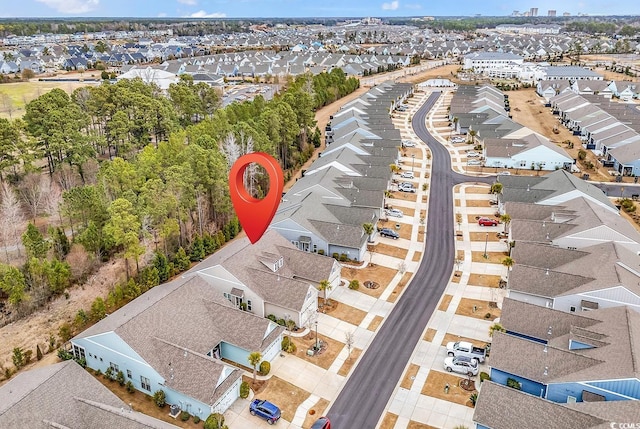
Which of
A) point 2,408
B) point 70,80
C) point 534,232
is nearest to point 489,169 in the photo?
point 534,232

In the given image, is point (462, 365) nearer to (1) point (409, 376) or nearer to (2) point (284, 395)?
(1) point (409, 376)

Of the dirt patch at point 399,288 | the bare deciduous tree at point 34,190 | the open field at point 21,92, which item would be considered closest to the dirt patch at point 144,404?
the dirt patch at point 399,288

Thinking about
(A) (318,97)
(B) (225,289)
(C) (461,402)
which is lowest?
(C) (461,402)

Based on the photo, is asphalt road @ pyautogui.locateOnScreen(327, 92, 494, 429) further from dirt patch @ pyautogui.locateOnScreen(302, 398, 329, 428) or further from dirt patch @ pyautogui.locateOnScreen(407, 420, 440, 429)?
dirt patch @ pyautogui.locateOnScreen(407, 420, 440, 429)

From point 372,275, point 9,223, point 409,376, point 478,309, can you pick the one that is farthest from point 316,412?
point 9,223

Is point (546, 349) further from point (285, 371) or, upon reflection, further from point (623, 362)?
point (285, 371)
